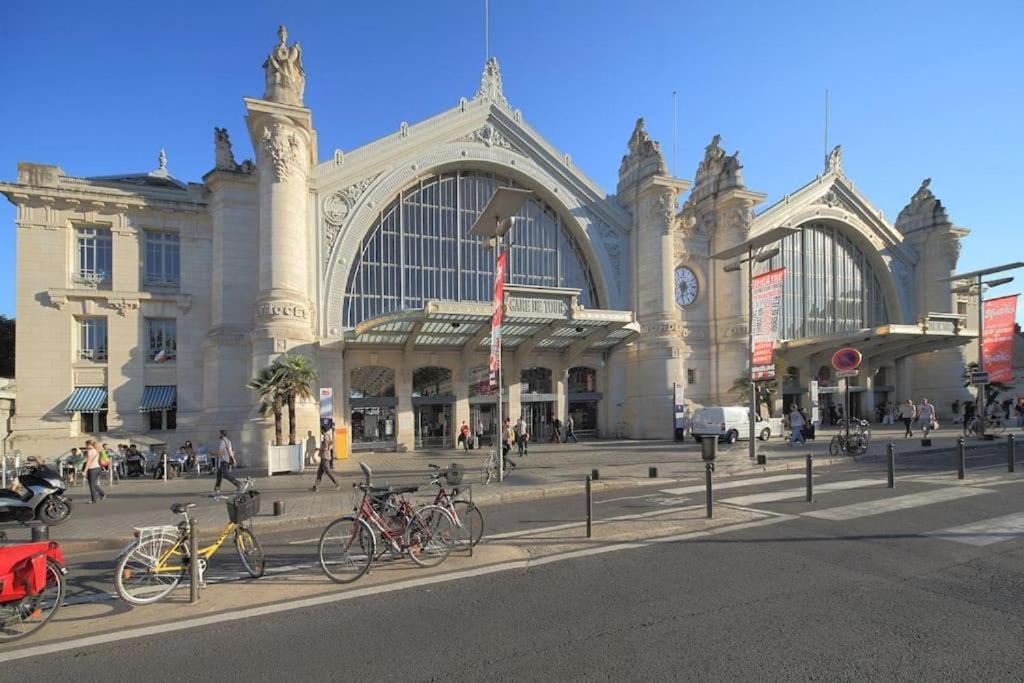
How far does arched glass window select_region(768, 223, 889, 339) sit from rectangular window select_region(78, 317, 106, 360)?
3796cm

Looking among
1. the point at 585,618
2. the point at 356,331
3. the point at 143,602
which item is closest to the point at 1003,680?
the point at 585,618

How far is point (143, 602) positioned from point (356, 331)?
1777 cm

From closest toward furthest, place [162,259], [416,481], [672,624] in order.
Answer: [672,624] → [416,481] → [162,259]

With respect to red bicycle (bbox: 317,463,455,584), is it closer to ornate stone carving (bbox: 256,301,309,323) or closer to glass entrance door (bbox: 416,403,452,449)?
ornate stone carving (bbox: 256,301,309,323)

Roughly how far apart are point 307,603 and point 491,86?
94.9ft

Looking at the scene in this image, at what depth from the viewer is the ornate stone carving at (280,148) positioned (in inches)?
885

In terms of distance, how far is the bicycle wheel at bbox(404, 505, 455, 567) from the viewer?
690 centimetres

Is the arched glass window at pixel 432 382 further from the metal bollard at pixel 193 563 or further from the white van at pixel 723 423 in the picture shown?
the metal bollard at pixel 193 563

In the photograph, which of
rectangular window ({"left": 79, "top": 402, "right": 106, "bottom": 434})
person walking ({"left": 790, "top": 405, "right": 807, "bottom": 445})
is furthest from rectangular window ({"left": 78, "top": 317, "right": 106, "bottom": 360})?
person walking ({"left": 790, "top": 405, "right": 807, "bottom": 445})

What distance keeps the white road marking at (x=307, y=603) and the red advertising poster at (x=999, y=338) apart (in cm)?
2222

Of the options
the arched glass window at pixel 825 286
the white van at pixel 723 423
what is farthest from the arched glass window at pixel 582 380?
the arched glass window at pixel 825 286

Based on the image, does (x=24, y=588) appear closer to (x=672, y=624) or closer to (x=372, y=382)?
(x=672, y=624)

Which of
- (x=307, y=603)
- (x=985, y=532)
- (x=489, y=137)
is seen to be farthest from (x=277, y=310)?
(x=985, y=532)

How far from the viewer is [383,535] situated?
681cm
